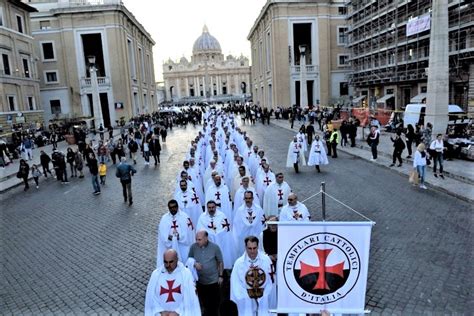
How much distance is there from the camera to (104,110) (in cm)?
5019

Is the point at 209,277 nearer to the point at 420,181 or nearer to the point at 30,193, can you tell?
the point at 420,181

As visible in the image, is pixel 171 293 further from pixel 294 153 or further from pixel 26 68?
pixel 26 68

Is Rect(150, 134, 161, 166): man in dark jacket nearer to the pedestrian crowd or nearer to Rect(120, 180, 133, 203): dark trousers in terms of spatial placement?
Rect(120, 180, 133, 203): dark trousers

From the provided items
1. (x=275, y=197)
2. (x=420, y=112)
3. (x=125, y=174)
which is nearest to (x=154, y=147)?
(x=125, y=174)

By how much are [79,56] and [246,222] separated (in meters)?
46.0

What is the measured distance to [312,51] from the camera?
51.8 m

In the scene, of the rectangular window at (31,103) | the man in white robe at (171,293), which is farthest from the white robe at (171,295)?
the rectangular window at (31,103)

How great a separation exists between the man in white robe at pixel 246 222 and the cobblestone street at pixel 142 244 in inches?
71.0

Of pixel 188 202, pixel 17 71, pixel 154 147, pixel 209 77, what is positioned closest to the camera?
pixel 188 202

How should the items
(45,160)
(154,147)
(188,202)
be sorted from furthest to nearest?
(154,147)
(45,160)
(188,202)

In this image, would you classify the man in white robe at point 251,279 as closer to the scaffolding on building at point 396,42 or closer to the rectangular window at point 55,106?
the scaffolding on building at point 396,42

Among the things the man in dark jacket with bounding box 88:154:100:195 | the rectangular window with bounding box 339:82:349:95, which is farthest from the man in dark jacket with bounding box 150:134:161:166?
the rectangular window with bounding box 339:82:349:95

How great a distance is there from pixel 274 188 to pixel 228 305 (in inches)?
211

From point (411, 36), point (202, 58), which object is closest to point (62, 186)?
point (411, 36)
